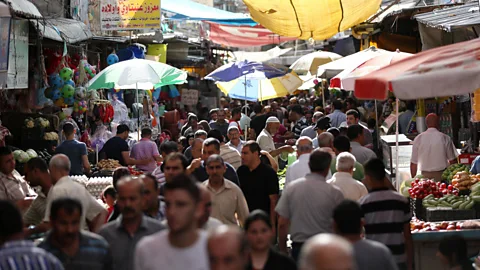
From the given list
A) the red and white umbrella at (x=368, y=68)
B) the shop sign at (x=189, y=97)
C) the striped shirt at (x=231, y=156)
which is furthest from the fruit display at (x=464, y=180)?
the shop sign at (x=189, y=97)

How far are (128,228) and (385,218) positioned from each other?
101 inches

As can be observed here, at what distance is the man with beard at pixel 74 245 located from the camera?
598 centimetres

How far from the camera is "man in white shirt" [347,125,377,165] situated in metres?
11.3

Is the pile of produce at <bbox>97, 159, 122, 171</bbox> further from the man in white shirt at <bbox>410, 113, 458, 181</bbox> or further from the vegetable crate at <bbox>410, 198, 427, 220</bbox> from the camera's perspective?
the vegetable crate at <bbox>410, 198, 427, 220</bbox>

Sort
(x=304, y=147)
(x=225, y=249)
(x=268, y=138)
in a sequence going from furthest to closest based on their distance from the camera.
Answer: (x=268, y=138), (x=304, y=147), (x=225, y=249)

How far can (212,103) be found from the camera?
33781 millimetres

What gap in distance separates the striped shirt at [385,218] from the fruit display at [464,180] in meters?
4.23

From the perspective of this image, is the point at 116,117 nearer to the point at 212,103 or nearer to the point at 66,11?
the point at 66,11

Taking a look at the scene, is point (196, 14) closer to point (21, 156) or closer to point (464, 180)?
point (21, 156)

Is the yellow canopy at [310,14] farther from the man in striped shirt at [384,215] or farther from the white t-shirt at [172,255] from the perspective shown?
the white t-shirt at [172,255]

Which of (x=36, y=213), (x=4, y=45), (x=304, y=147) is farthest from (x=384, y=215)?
(x=4, y=45)

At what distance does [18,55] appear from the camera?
13.8 metres

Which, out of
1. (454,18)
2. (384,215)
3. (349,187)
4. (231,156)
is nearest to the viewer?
(384,215)

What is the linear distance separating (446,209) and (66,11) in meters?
10.6
